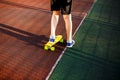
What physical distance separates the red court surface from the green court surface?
19 cm

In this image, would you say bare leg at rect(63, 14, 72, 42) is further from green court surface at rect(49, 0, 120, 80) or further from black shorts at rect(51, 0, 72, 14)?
green court surface at rect(49, 0, 120, 80)

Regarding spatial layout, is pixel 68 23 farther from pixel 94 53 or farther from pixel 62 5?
pixel 94 53

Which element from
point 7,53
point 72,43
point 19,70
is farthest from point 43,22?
point 19,70

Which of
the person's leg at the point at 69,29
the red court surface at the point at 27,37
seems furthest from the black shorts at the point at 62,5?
the red court surface at the point at 27,37

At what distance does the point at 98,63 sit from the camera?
3062 millimetres

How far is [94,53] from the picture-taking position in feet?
10.8

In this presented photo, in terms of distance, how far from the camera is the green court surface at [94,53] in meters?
2.81

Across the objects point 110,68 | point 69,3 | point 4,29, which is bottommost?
point 110,68

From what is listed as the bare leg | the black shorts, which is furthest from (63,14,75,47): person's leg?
the black shorts

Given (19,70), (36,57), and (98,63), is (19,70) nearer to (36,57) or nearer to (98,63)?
(36,57)

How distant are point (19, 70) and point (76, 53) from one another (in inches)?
37.8

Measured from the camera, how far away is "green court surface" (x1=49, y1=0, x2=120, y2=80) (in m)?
2.81

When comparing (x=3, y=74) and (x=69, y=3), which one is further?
(x=69, y=3)

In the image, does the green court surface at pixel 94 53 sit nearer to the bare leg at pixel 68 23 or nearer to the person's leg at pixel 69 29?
the person's leg at pixel 69 29
